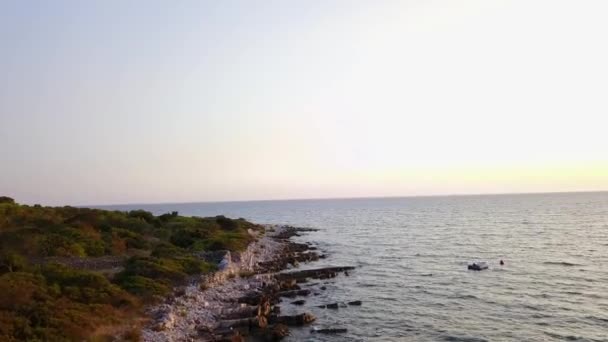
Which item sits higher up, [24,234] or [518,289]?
[24,234]

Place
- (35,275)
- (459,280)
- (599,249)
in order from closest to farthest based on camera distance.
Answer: (35,275) → (459,280) → (599,249)

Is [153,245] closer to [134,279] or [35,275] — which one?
[134,279]

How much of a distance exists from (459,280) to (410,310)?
522 inches

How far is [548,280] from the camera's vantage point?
46094 mm

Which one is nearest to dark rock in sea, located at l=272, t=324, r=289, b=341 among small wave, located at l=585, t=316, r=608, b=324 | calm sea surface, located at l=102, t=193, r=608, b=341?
calm sea surface, located at l=102, t=193, r=608, b=341

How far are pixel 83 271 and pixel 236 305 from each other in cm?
1135

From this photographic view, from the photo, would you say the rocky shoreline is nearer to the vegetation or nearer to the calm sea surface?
the vegetation

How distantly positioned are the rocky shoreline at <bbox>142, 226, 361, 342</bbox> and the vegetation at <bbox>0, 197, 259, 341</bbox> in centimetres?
179

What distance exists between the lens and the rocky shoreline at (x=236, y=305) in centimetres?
2827

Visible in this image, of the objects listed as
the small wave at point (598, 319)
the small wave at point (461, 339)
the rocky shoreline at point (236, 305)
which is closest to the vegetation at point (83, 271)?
the rocky shoreline at point (236, 305)

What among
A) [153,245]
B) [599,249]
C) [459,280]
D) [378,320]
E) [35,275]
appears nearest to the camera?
[35,275]

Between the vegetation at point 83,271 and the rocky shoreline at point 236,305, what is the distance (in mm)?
1792

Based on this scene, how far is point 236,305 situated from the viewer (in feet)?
115

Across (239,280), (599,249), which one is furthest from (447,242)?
(239,280)
